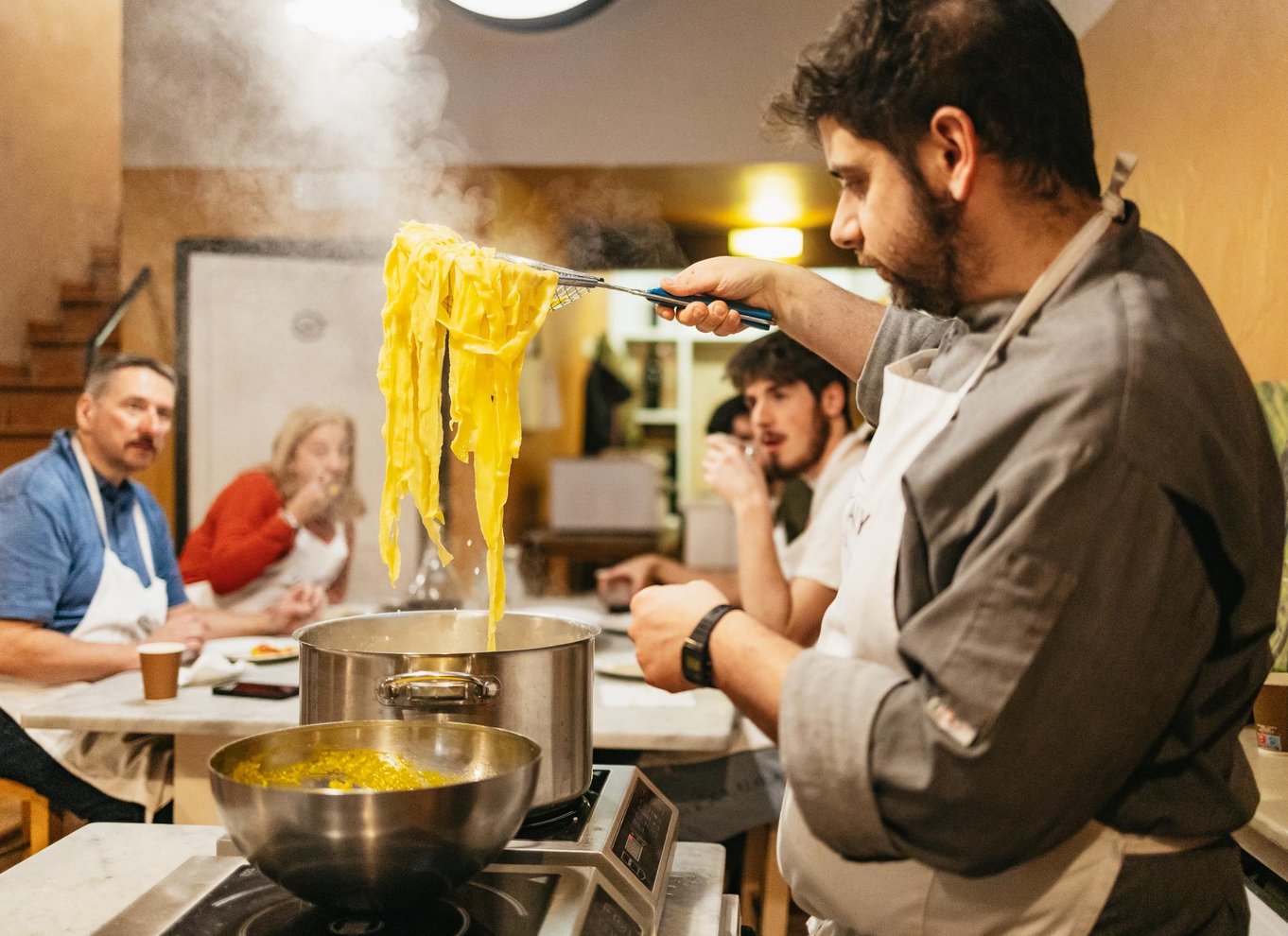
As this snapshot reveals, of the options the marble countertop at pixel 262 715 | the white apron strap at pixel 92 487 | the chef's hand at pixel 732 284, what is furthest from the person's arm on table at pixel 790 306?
the white apron strap at pixel 92 487

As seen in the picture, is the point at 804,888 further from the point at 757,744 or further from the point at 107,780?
the point at 107,780

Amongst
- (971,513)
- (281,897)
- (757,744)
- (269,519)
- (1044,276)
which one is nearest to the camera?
(971,513)

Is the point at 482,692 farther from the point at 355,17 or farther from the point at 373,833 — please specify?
the point at 355,17

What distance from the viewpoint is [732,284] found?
1655mm

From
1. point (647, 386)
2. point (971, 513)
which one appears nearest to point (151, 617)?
point (971, 513)

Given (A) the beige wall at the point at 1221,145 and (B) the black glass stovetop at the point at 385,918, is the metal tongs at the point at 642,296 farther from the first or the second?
(A) the beige wall at the point at 1221,145

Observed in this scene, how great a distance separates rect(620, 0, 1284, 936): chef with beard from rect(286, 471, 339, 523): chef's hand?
344 cm

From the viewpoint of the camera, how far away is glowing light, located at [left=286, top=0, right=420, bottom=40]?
4.38m

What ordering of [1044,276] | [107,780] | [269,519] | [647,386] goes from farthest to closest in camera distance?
[647,386]
[269,519]
[107,780]
[1044,276]

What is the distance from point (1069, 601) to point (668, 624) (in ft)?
1.50

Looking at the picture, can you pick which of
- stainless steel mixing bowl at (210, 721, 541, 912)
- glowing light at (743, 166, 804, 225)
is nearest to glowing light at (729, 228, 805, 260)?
glowing light at (743, 166, 804, 225)

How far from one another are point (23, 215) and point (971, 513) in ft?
16.8

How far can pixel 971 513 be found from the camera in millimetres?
960

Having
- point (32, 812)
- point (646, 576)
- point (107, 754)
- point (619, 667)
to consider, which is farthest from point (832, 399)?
point (32, 812)
